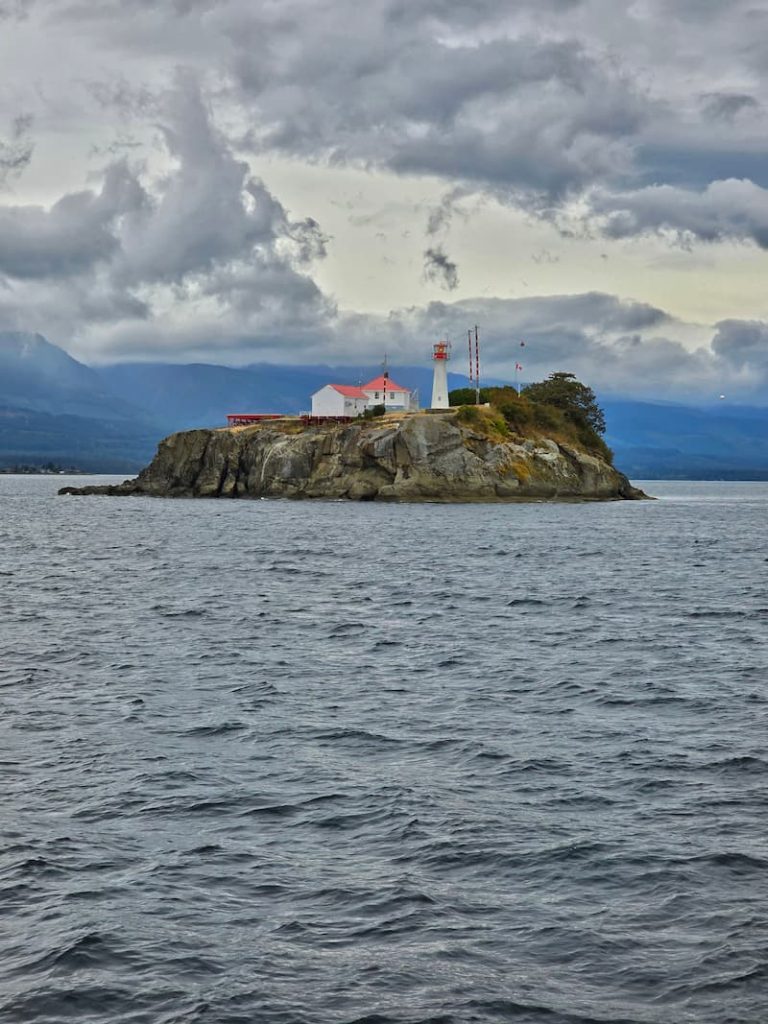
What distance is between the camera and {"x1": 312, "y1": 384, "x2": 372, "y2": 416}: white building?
578 feet

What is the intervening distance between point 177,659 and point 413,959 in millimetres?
22041

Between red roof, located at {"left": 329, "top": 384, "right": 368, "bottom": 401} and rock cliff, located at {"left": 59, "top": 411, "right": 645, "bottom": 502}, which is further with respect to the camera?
red roof, located at {"left": 329, "top": 384, "right": 368, "bottom": 401}

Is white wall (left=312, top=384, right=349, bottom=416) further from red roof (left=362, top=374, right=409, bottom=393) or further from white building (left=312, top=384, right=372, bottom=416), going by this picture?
red roof (left=362, top=374, right=409, bottom=393)

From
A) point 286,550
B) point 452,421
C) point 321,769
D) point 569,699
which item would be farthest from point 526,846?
point 452,421

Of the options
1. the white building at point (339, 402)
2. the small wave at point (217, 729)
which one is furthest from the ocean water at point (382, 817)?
the white building at point (339, 402)

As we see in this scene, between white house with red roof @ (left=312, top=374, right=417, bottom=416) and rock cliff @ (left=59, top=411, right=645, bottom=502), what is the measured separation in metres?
9.83

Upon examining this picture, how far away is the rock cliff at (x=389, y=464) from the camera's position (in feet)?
470

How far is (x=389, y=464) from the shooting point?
5719 inches

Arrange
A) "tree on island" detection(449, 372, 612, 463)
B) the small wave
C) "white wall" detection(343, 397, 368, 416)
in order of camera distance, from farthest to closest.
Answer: "white wall" detection(343, 397, 368, 416) < "tree on island" detection(449, 372, 612, 463) < the small wave

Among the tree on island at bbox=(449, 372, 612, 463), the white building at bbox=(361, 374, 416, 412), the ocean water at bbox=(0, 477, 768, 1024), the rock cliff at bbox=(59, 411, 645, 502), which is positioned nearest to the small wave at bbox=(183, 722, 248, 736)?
the ocean water at bbox=(0, 477, 768, 1024)

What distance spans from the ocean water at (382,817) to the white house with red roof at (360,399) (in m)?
131

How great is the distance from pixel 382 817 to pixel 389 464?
414ft

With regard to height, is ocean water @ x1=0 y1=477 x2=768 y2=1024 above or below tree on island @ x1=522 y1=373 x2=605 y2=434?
below

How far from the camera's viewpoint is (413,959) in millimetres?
14305
